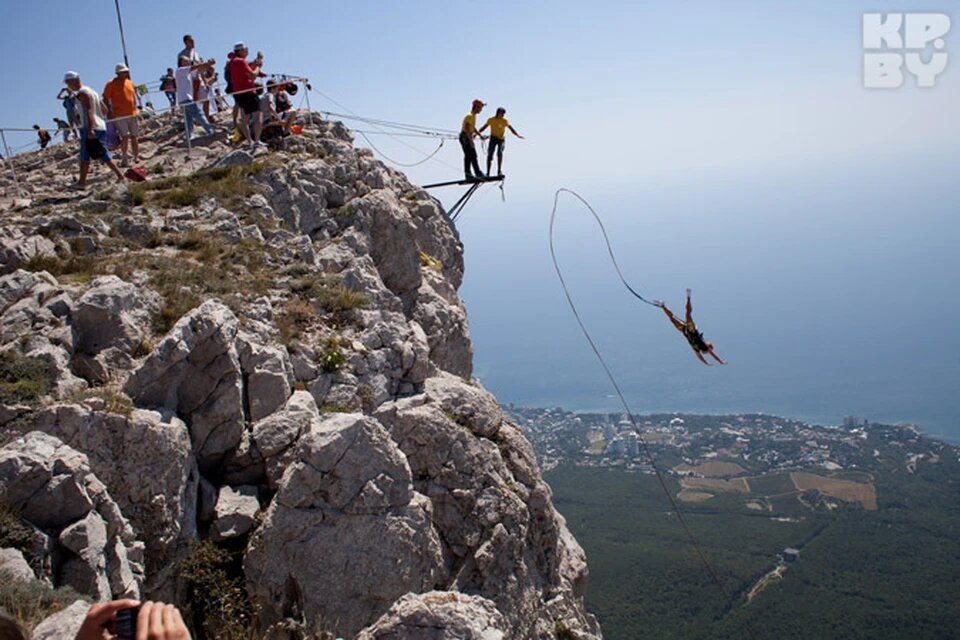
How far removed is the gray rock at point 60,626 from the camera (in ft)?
16.4

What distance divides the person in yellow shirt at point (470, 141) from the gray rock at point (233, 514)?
47.9 ft

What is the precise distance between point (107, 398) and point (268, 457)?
2352 millimetres

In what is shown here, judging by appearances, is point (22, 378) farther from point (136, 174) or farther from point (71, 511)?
point (136, 174)

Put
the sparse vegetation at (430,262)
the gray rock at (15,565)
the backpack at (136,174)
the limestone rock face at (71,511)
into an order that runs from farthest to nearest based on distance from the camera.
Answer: the sparse vegetation at (430,262), the backpack at (136,174), the limestone rock face at (71,511), the gray rock at (15,565)

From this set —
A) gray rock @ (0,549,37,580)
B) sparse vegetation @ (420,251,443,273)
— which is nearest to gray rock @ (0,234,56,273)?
gray rock @ (0,549,37,580)

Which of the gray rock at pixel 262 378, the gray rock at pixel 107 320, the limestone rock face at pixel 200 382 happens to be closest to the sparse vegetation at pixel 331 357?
the gray rock at pixel 262 378

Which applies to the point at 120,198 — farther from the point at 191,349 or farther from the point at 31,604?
the point at 31,604

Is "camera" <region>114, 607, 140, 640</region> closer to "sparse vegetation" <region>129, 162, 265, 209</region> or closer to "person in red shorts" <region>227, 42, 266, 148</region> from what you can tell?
"sparse vegetation" <region>129, 162, 265, 209</region>

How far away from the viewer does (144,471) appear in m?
8.51

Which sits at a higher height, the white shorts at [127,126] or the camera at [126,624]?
the white shorts at [127,126]

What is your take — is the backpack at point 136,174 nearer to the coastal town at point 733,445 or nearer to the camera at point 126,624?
the camera at point 126,624

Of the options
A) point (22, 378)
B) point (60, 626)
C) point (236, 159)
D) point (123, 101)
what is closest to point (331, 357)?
point (22, 378)

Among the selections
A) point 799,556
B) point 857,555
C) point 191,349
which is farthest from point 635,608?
point 191,349

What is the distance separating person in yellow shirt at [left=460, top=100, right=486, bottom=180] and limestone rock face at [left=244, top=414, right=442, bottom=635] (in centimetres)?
1378
